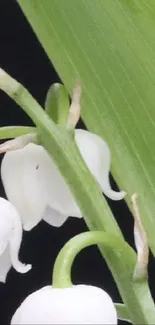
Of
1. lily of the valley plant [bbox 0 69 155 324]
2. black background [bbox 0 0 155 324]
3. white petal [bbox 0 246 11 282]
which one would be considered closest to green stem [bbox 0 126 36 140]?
lily of the valley plant [bbox 0 69 155 324]

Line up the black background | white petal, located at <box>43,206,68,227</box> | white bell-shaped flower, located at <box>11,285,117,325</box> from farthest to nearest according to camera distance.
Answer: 1. the black background
2. white petal, located at <box>43,206,68,227</box>
3. white bell-shaped flower, located at <box>11,285,117,325</box>

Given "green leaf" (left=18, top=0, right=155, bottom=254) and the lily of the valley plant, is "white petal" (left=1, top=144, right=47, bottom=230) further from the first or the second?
"green leaf" (left=18, top=0, right=155, bottom=254)

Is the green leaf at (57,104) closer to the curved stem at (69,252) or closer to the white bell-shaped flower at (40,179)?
the white bell-shaped flower at (40,179)

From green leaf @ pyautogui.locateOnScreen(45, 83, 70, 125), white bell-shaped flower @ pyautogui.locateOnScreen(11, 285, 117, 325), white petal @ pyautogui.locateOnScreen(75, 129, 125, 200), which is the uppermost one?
green leaf @ pyautogui.locateOnScreen(45, 83, 70, 125)

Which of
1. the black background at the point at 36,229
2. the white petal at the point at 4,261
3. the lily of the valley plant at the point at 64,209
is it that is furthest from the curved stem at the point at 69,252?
the black background at the point at 36,229

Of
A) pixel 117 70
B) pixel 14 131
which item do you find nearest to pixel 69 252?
pixel 14 131

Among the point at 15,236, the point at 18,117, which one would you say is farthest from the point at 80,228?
the point at 15,236
